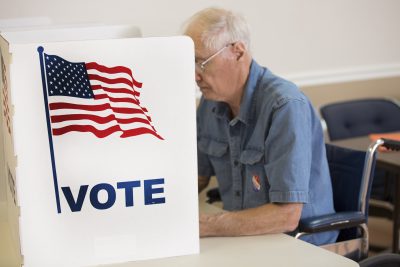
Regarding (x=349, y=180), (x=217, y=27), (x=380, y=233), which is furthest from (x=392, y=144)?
(x=380, y=233)

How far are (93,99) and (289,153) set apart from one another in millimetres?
674

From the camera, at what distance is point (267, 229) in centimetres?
184

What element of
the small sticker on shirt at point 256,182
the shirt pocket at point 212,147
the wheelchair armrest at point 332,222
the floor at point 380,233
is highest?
the shirt pocket at point 212,147

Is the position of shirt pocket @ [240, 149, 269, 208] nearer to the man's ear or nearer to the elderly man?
the elderly man

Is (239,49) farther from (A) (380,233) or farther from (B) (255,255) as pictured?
(A) (380,233)

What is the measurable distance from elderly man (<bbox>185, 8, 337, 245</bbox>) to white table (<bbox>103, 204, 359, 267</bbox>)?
6cm

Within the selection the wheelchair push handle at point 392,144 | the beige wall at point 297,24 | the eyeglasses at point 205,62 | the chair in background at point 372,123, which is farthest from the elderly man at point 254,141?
the chair in background at point 372,123

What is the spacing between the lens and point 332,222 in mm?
2066

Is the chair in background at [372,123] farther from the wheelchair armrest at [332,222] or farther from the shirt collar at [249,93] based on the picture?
the shirt collar at [249,93]

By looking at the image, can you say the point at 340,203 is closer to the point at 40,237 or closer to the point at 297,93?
the point at 297,93

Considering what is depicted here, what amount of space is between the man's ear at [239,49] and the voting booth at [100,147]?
0.62 meters

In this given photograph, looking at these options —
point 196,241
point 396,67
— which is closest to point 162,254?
point 196,241

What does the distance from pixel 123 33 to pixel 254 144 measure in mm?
545

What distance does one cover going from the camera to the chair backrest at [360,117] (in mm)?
3383
